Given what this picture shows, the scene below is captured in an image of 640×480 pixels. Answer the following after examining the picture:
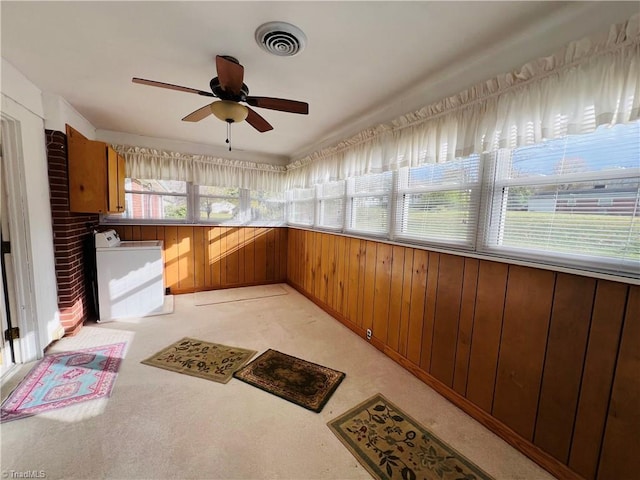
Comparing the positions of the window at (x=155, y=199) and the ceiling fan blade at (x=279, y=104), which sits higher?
the ceiling fan blade at (x=279, y=104)

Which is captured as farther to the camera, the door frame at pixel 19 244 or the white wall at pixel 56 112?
the white wall at pixel 56 112

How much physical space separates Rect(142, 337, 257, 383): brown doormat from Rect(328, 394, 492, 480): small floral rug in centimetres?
101

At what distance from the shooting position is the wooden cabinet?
257 cm

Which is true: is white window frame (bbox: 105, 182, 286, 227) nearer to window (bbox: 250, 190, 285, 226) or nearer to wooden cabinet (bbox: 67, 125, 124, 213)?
window (bbox: 250, 190, 285, 226)

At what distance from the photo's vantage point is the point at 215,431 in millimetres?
1574

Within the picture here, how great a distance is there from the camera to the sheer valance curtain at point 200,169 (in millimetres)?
3543

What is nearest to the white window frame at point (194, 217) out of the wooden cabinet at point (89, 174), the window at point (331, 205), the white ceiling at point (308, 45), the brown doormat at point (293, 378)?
the wooden cabinet at point (89, 174)

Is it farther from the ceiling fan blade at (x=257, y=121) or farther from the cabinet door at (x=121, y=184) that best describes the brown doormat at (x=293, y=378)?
the cabinet door at (x=121, y=184)

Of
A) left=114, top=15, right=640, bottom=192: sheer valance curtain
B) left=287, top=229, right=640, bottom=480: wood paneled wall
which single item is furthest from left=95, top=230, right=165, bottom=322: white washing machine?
left=287, top=229, right=640, bottom=480: wood paneled wall

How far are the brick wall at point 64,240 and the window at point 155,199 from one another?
2.87 feet

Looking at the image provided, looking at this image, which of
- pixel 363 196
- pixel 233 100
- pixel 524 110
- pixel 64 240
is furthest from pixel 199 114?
pixel 524 110

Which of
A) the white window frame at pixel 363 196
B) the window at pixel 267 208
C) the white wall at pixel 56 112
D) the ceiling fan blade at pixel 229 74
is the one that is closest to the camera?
the ceiling fan blade at pixel 229 74

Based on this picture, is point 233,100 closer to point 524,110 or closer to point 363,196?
point 363,196

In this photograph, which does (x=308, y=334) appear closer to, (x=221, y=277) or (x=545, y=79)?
(x=221, y=277)
